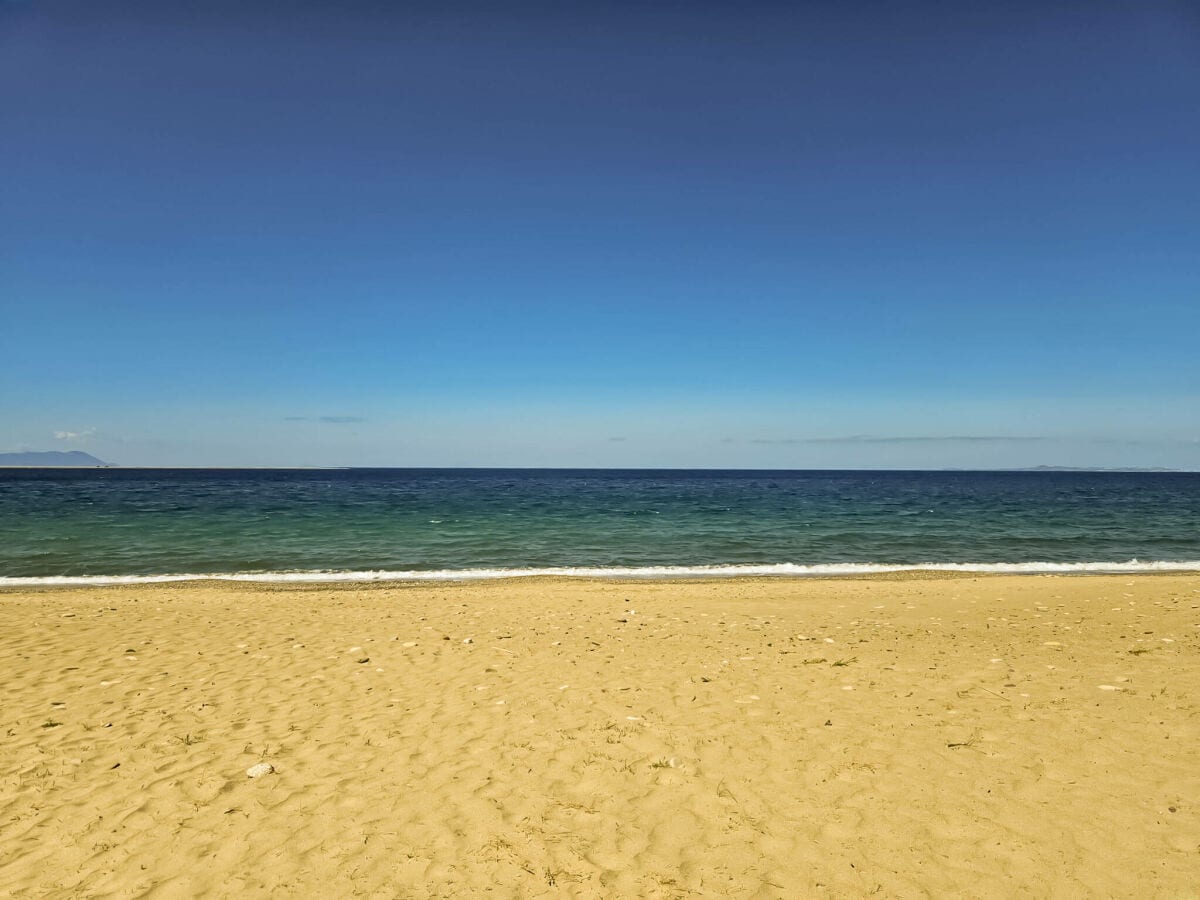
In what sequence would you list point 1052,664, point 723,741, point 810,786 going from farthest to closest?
point 1052,664
point 723,741
point 810,786

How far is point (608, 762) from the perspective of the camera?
6.30 m

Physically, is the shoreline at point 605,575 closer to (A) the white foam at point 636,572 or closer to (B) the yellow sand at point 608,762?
(A) the white foam at point 636,572

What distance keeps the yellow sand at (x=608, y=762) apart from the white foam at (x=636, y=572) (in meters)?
9.67

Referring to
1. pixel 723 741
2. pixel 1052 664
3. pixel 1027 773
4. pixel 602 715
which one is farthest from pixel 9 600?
pixel 1052 664

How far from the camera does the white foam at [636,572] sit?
835 inches

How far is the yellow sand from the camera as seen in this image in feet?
15.2

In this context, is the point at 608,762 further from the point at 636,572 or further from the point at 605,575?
the point at 636,572

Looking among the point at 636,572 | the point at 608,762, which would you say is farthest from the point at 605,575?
the point at 608,762

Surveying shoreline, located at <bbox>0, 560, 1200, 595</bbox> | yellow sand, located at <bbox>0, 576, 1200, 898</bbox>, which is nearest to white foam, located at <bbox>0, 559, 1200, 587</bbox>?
shoreline, located at <bbox>0, 560, 1200, 595</bbox>

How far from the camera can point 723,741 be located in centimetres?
674

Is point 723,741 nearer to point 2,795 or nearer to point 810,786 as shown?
point 810,786

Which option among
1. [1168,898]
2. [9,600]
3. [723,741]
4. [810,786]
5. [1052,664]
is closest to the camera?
[1168,898]

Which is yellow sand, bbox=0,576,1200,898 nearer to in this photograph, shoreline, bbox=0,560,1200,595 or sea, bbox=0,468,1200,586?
shoreline, bbox=0,560,1200,595

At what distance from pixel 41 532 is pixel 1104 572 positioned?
4655 centimetres
